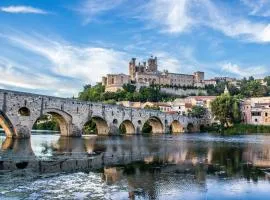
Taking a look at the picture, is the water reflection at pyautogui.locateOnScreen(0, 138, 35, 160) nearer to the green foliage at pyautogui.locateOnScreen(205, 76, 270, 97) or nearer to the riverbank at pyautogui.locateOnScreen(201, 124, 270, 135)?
the riverbank at pyautogui.locateOnScreen(201, 124, 270, 135)

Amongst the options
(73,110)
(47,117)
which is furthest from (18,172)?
(47,117)

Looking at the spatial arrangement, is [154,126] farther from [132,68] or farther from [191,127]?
[132,68]

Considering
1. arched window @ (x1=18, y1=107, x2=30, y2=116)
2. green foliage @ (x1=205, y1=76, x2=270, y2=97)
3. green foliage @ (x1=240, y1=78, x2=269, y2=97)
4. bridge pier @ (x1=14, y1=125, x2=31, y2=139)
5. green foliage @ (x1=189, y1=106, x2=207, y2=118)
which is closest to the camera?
bridge pier @ (x1=14, y1=125, x2=31, y2=139)

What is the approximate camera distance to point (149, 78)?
6781 inches

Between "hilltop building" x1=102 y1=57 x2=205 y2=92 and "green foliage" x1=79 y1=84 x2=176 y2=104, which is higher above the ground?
"hilltop building" x1=102 y1=57 x2=205 y2=92

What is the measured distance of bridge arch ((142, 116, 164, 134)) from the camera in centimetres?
8906

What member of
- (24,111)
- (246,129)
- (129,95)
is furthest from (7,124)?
(129,95)

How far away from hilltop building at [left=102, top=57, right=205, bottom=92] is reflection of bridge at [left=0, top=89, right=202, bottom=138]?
7254cm

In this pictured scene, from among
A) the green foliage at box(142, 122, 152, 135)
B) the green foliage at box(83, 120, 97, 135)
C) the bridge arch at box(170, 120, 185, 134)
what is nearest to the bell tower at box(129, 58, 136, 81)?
the bridge arch at box(170, 120, 185, 134)

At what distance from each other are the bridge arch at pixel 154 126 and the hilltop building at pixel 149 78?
62.5m

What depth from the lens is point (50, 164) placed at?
2333 centimetres

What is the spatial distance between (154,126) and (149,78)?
8204 cm

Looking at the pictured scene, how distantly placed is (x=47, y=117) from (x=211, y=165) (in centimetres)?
9217

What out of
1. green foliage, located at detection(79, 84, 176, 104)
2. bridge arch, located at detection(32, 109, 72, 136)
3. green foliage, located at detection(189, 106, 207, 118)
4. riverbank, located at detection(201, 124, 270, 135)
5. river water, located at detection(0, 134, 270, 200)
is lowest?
river water, located at detection(0, 134, 270, 200)
